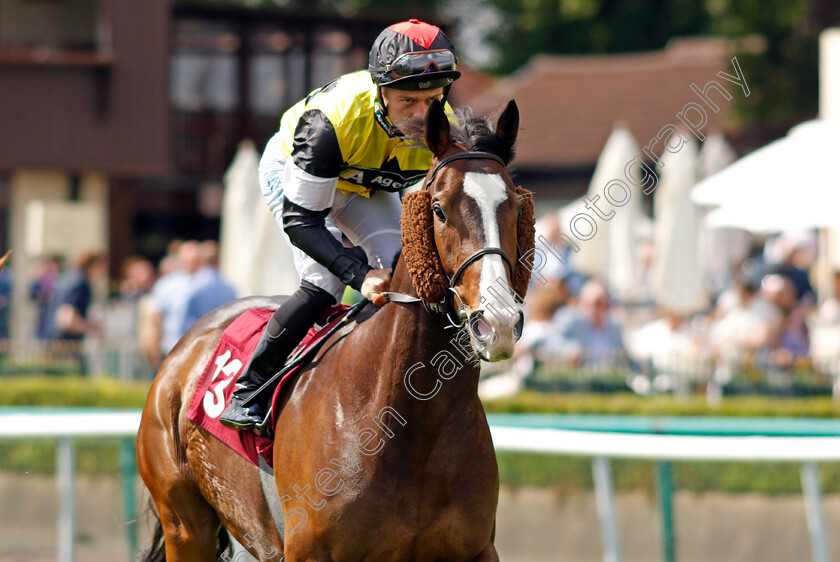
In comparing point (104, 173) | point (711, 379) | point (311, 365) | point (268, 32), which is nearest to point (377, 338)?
point (311, 365)

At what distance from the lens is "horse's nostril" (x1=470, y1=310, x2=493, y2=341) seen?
2770mm

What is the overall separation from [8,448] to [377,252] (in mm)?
3226

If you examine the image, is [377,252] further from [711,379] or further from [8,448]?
[711,379]

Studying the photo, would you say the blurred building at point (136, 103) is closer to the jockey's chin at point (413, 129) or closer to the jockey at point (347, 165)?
the jockey at point (347, 165)

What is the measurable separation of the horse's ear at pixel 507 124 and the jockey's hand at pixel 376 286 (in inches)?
20.9

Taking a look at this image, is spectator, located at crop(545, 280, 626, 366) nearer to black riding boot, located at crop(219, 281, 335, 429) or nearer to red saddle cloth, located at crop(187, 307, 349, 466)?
red saddle cloth, located at crop(187, 307, 349, 466)

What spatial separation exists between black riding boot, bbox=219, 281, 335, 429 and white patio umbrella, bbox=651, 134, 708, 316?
673 cm

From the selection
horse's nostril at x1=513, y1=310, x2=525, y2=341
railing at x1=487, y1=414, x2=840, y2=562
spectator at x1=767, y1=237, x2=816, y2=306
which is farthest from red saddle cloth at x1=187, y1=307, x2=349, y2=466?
spectator at x1=767, y1=237, x2=816, y2=306

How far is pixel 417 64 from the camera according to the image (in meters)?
3.34

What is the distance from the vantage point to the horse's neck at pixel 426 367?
3.17 m

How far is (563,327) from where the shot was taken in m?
9.10

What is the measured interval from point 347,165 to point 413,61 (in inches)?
17.6

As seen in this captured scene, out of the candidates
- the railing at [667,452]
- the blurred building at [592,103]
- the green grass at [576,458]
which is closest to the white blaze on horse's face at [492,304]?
the railing at [667,452]

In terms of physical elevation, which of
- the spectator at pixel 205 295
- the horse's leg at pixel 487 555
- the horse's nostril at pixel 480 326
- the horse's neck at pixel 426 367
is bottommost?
the spectator at pixel 205 295
